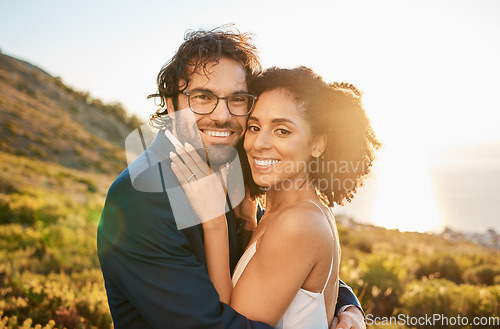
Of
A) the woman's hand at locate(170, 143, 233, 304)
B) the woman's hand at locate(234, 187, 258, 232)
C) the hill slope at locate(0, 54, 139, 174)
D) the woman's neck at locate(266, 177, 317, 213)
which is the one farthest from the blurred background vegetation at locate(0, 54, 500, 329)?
the woman's neck at locate(266, 177, 317, 213)

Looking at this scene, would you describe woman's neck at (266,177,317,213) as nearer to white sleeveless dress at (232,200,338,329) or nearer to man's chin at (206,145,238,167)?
man's chin at (206,145,238,167)

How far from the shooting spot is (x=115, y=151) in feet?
119

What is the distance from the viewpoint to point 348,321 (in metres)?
2.52

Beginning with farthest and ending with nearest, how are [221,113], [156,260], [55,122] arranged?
[55,122] < [221,113] < [156,260]

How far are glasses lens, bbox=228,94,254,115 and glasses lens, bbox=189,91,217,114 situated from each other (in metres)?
0.13

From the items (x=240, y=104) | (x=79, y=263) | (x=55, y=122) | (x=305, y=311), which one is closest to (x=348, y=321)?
(x=305, y=311)

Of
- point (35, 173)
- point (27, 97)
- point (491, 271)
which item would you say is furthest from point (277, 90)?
point (27, 97)

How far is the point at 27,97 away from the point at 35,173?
21.8 meters

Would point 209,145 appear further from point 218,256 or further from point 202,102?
point 218,256

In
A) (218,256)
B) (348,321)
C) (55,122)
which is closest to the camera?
(218,256)

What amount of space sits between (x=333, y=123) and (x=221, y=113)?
82 cm

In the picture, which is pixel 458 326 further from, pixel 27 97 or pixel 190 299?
pixel 27 97

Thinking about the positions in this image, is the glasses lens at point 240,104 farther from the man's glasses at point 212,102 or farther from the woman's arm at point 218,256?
the woman's arm at point 218,256

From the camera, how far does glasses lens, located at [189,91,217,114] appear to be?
2654mm
